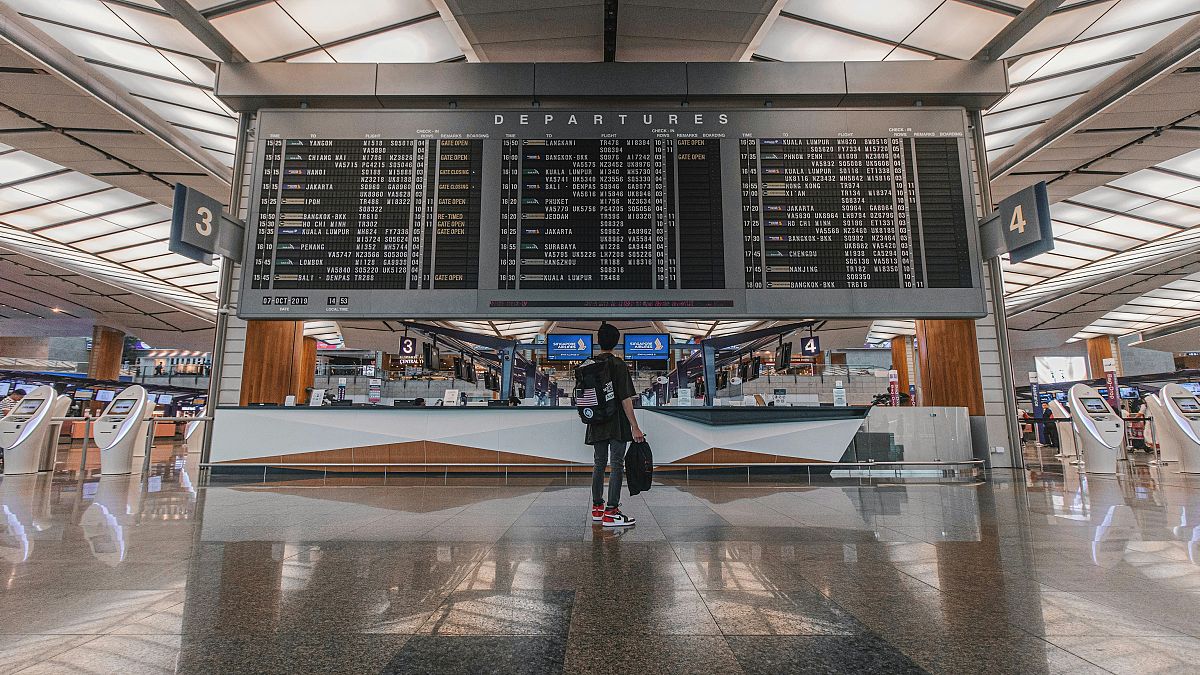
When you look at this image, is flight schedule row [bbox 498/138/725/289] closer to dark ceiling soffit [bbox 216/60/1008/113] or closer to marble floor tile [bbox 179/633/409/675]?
dark ceiling soffit [bbox 216/60/1008/113]

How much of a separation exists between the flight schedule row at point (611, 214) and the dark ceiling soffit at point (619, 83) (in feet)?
3.43

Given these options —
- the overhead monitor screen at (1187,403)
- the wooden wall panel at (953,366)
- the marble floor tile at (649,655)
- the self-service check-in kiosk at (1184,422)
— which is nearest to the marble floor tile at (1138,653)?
the marble floor tile at (649,655)

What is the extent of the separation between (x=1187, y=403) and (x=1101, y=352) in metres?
26.1

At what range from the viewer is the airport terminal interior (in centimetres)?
204

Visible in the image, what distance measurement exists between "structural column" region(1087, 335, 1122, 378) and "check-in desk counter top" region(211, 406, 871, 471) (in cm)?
3028

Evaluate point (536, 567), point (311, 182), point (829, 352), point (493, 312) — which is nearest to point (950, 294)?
point (493, 312)

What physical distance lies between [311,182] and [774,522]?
652 cm

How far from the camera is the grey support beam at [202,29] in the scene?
269 inches

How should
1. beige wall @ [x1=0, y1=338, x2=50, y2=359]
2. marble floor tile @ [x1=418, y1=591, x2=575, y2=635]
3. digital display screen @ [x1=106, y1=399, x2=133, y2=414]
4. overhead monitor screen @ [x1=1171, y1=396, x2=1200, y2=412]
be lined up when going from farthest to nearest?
beige wall @ [x1=0, y1=338, x2=50, y2=359] < digital display screen @ [x1=106, y1=399, x2=133, y2=414] < overhead monitor screen @ [x1=1171, y1=396, x2=1200, y2=412] < marble floor tile @ [x1=418, y1=591, x2=575, y2=635]

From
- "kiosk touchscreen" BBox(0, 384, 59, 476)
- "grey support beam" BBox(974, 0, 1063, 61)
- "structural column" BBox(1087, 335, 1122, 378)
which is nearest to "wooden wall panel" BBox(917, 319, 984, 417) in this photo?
"grey support beam" BBox(974, 0, 1063, 61)

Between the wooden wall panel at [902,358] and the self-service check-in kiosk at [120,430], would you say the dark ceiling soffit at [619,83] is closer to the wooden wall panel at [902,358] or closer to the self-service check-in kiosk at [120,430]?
the self-service check-in kiosk at [120,430]

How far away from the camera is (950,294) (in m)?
6.76

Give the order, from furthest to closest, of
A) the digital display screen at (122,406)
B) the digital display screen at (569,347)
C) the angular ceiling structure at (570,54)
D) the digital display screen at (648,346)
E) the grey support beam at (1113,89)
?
the digital display screen at (569,347), the digital display screen at (648,346), the digital display screen at (122,406), the grey support beam at (1113,89), the angular ceiling structure at (570,54)

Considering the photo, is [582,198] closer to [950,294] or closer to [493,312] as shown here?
[493,312]
